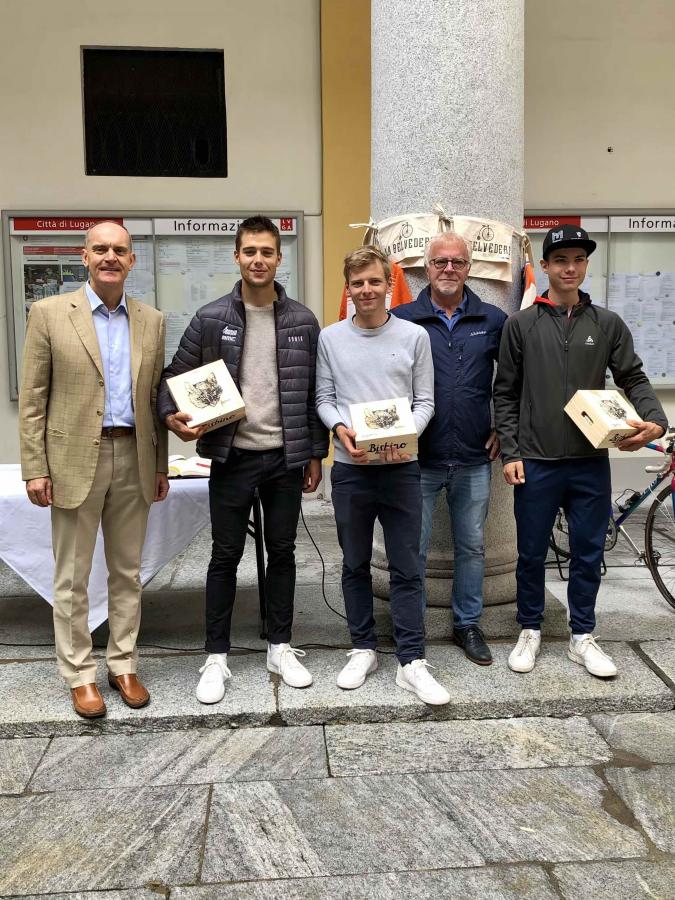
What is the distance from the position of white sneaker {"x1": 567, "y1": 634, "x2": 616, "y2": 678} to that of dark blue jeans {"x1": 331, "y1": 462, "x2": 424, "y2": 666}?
816mm

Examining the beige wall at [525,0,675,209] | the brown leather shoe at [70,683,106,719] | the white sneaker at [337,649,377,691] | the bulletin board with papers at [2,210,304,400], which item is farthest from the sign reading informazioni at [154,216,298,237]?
the brown leather shoe at [70,683,106,719]

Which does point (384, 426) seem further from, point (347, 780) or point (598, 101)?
point (598, 101)

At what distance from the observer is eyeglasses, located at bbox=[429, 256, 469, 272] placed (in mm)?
3918

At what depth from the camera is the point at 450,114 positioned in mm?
4430

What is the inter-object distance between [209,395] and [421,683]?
5.24 feet

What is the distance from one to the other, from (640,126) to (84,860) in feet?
25.6

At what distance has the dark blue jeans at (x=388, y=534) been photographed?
12.6 feet

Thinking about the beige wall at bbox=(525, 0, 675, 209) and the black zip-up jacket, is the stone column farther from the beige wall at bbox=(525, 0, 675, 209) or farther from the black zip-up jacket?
the beige wall at bbox=(525, 0, 675, 209)

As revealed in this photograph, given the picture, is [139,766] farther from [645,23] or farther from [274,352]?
[645,23]

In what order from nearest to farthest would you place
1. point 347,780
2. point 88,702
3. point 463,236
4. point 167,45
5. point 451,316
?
point 347,780 < point 88,702 < point 451,316 < point 463,236 < point 167,45

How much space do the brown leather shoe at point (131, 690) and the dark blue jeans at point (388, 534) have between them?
100 centimetres

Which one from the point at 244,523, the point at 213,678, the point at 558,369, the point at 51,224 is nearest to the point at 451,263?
the point at 558,369

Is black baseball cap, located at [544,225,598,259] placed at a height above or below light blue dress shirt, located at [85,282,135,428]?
above

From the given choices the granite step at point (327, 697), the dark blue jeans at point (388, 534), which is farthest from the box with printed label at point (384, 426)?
the granite step at point (327, 697)
